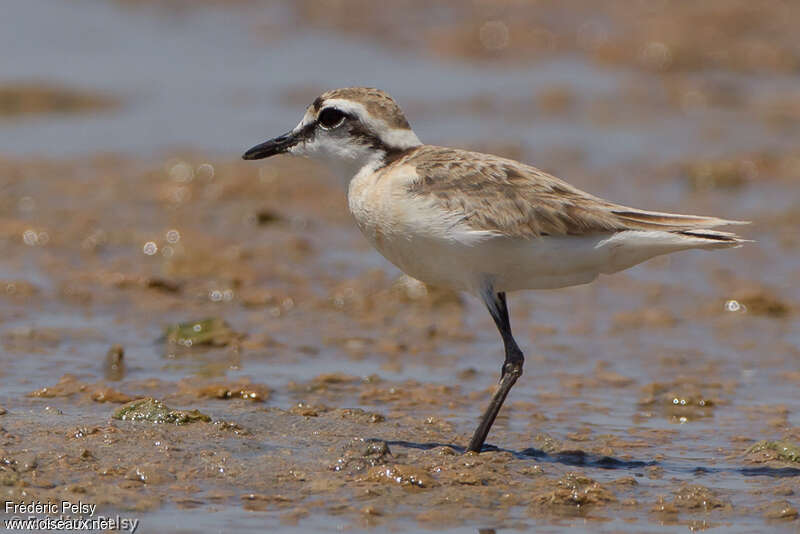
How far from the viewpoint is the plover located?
262 inches

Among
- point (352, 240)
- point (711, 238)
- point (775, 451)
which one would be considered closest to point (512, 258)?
point (711, 238)

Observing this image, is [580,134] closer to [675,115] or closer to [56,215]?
[675,115]

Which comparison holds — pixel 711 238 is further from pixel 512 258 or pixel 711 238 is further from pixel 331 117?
pixel 331 117

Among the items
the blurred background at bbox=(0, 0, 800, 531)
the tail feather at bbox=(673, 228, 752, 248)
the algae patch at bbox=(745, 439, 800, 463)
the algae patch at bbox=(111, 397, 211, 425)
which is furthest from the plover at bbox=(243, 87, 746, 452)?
the algae patch at bbox=(111, 397, 211, 425)

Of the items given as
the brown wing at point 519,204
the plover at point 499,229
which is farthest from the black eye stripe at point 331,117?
the brown wing at point 519,204

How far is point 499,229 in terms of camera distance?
21.8 feet

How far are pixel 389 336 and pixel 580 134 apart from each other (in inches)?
256

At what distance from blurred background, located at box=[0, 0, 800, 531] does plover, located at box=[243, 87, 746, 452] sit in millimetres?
897

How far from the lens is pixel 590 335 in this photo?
937 centimetres

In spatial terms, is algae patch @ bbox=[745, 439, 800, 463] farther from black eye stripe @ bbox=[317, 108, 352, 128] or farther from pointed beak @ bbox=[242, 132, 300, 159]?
pointed beak @ bbox=[242, 132, 300, 159]

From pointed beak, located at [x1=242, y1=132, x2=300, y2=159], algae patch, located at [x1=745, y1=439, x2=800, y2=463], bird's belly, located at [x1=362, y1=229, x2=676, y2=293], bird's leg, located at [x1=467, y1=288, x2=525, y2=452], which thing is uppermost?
pointed beak, located at [x1=242, y1=132, x2=300, y2=159]

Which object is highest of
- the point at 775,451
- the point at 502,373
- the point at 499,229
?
the point at 499,229

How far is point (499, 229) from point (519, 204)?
183 mm

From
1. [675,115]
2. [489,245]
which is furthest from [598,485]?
[675,115]
